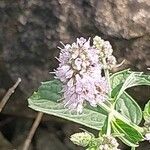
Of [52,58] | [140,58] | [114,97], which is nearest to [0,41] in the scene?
[52,58]

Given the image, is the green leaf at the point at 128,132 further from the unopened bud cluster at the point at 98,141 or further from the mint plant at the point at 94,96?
the unopened bud cluster at the point at 98,141

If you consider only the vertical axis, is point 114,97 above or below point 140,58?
below

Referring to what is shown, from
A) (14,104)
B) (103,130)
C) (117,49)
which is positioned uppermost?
(117,49)

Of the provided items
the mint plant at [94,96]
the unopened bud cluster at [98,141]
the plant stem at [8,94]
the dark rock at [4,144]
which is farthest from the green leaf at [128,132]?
the dark rock at [4,144]

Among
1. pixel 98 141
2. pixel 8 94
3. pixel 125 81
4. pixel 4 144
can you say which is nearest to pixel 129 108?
pixel 125 81

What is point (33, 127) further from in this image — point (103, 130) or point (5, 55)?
point (103, 130)

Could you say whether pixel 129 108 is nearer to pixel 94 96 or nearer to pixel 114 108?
pixel 114 108

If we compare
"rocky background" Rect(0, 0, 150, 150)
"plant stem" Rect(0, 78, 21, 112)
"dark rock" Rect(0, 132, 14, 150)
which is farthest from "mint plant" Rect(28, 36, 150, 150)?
"dark rock" Rect(0, 132, 14, 150)

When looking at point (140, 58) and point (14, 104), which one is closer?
point (140, 58)
